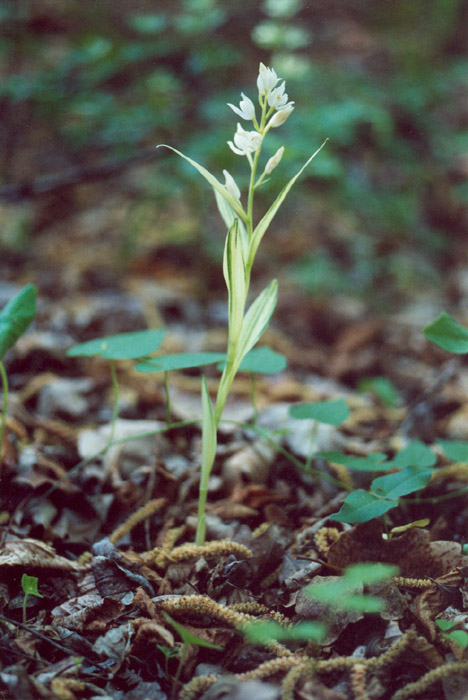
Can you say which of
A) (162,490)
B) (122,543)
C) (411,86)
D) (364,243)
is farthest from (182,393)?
(411,86)

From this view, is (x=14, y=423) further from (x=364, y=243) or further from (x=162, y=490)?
(x=364, y=243)

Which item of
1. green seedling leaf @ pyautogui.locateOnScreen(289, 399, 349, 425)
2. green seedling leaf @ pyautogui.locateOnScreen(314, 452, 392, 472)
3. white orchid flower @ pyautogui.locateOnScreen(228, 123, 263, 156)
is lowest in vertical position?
green seedling leaf @ pyautogui.locateOnScreen(314, 452, 392, 472)

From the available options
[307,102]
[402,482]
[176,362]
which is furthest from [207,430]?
[307,102]

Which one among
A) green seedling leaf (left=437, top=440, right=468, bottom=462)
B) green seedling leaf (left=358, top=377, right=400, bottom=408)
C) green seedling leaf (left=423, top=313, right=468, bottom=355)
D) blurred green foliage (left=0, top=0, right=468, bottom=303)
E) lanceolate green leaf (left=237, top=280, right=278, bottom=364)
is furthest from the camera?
blurred green foliage (left=0, top=0, right=468, bottom=303)

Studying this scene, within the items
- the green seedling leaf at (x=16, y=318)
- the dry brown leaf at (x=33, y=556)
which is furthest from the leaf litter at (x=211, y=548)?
the green seedling leaf at (x=16, y=318)

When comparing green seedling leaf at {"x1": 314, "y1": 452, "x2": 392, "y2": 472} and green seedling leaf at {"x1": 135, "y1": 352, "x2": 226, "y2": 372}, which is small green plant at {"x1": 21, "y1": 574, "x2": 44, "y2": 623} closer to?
green seedling leaf at {"x1": 135, "y1": 352, "x2": 226, "y2": 372}

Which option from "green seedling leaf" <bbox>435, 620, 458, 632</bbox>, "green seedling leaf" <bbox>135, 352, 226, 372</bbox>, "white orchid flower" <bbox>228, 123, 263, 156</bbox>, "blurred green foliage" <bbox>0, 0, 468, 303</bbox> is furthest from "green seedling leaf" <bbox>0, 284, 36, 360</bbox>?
"blurred green foliage" <bbox>0, 0, 468, 303</bbox>

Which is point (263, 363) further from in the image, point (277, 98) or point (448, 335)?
point (277, 98)
